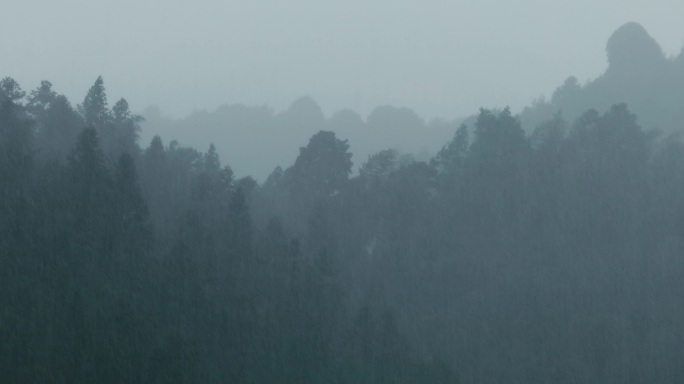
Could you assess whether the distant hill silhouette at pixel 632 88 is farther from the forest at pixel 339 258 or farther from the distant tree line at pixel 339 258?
the forest at pixel 339 258

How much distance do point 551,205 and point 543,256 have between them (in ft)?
8.38

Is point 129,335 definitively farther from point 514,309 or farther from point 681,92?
point 681,92

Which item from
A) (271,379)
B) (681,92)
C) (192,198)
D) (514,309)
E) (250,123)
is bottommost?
(271,379)

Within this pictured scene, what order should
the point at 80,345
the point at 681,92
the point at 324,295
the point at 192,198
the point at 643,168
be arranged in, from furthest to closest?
the point at 681,92, the point at 643,168, the point at 192,198, the point at 324,295, the point at 80,345

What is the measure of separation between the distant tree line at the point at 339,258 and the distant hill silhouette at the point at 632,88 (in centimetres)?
1121

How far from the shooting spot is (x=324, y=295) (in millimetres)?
26688

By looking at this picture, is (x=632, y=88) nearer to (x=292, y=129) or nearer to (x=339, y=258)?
(x=292, y=129)

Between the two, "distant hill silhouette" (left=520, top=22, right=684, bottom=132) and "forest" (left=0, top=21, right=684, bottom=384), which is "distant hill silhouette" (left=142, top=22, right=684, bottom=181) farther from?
"forest" (left=0, top=21, right=684, bottom=384)

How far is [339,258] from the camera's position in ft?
104

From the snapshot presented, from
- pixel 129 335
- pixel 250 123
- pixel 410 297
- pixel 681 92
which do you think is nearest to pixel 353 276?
pixel 410 297

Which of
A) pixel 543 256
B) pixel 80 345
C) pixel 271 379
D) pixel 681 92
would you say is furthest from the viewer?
pixel 681 92

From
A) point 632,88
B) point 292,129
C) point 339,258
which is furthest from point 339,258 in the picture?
point 292,129

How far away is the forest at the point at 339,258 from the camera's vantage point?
830 inches

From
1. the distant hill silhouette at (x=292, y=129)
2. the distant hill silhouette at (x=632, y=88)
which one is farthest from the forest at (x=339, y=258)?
the distant hill silhouette at (x=292, y=129)
